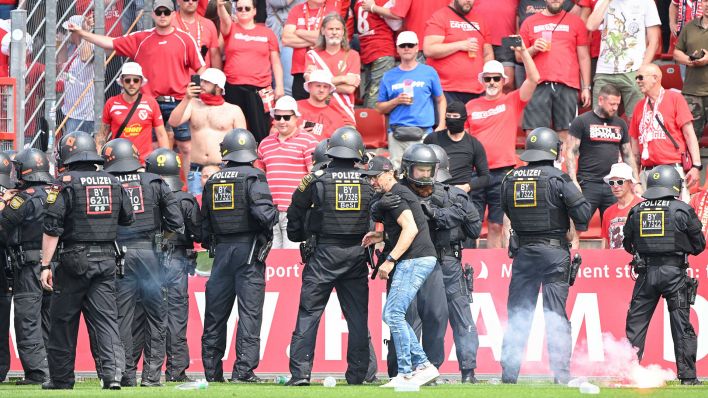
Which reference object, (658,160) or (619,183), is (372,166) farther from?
(658,160)

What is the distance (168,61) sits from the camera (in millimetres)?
17719

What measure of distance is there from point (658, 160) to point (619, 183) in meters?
1.56

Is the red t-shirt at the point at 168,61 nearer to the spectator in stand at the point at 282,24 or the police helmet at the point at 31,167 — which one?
the spectator in stand at the point at 282,24

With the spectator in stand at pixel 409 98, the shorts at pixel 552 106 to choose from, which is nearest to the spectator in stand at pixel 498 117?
the spectator in stand at pixel 409 98

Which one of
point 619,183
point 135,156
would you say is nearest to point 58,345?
point 135,156

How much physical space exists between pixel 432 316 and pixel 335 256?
3.64 feet

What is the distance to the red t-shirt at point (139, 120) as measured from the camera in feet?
55.8

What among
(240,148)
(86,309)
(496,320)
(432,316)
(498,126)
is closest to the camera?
(86,309)

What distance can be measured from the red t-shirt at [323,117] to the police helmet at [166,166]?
2.54 meters

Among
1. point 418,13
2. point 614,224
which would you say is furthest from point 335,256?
point 418,13

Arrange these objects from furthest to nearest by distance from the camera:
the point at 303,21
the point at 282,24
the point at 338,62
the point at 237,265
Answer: the point at 282,24, the point at 303,21, the point at 338,62, the point at 237,265

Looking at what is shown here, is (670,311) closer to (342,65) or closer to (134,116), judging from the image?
(342,65)

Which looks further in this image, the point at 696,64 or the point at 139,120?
the point at 696,64

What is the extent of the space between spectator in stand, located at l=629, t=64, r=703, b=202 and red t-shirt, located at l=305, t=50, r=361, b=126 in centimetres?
356
